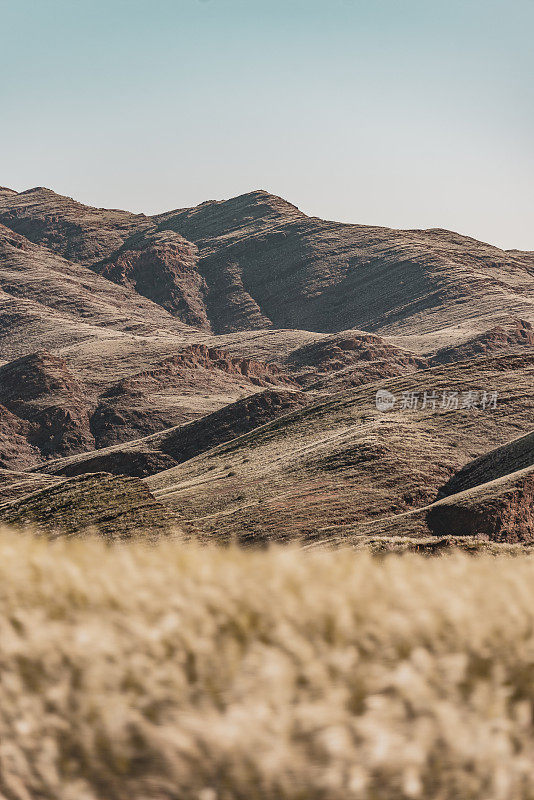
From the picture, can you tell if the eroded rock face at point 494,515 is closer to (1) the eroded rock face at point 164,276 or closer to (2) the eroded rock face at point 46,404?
(2) the eroded rock face at point 46,404

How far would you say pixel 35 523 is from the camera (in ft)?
82.7

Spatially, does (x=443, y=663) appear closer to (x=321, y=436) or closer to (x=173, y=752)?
(x=173, y=752)

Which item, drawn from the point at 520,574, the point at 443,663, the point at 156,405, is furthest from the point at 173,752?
the point at 156,405

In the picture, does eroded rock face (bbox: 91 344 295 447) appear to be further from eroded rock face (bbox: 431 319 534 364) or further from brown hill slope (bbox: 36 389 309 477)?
eroded rock face (bbox: 431 319 534 364)

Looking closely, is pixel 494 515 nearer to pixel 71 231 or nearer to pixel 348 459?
pixel 348 459

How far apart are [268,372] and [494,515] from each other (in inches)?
3114

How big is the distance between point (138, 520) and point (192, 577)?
19345mm

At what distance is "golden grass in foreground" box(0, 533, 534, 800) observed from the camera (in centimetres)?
265

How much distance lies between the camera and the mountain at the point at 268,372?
102 ft

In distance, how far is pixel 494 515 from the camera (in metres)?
22.9

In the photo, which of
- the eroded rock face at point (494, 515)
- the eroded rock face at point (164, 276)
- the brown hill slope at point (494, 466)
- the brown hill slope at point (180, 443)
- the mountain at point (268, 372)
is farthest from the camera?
the eroded rock face at point (164, 276)

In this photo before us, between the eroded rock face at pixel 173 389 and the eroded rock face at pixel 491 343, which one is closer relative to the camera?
the eroded rock face at pixel 173 389

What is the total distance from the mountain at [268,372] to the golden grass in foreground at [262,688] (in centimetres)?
1896

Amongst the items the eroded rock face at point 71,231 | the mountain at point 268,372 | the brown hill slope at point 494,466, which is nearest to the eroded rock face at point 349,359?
the mountain at point 268,372
